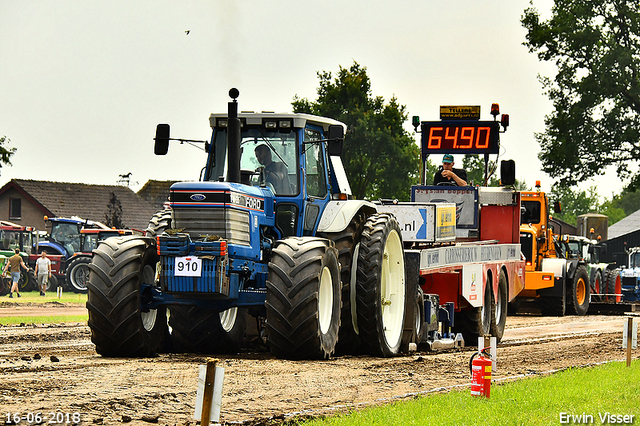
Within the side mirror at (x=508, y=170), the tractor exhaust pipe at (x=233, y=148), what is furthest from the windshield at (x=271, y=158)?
the side mirror at (x=508, y=170)

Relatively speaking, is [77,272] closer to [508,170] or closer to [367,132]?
[367,132]

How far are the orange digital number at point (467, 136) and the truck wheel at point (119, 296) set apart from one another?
389 inches

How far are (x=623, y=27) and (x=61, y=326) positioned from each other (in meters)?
28.6

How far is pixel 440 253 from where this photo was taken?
15000mm

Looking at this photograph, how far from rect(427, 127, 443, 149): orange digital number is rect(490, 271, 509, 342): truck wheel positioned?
3017 millimetres

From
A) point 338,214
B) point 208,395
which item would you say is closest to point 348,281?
point 338,214

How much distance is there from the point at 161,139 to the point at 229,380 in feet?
12.0

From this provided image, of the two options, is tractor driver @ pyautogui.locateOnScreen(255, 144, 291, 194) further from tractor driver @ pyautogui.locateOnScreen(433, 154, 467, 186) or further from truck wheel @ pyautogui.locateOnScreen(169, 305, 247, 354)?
tractor driver @ pyautogui.locateOnScreen(433, 154, 467, 186)

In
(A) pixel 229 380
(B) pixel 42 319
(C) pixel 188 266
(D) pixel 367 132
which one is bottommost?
(B) pixel 42 319

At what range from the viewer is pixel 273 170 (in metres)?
12.2

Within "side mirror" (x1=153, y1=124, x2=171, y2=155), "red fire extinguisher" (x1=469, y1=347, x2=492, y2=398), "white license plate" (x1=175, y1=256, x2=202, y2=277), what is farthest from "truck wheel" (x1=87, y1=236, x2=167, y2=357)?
"red fire extinguisher" (x1=469, y1=347, x2=492, y2=398)

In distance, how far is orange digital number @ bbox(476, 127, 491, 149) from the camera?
64.1 ft

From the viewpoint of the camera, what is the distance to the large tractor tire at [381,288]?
12367 mm

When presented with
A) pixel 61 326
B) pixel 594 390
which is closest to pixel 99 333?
pixel 594 390
